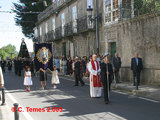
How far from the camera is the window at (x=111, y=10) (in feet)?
53.0

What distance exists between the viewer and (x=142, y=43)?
12.8m

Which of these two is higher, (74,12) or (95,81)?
(74,12)

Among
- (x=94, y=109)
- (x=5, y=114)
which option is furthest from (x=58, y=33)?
(x=5, y=114)

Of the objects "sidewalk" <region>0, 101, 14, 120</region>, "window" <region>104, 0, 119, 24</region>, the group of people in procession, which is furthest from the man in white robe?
"window" <region>104, 0, 119, 24</region>

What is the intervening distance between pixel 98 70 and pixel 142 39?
4.67m

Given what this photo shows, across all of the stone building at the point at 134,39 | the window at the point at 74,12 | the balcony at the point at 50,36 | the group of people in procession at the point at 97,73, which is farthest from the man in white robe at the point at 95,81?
the balcony at the point at 50,36

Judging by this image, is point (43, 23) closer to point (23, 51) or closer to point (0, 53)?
point (23, 51)

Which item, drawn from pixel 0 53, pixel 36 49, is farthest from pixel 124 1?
pixel 0 53

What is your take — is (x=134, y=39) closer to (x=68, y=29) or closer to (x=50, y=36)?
(x=68, y=29)

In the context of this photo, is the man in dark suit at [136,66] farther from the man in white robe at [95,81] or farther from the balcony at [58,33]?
the balcony at [58,33]

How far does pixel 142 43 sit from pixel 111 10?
480 cm

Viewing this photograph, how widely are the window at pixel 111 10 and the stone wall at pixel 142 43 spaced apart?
107cm

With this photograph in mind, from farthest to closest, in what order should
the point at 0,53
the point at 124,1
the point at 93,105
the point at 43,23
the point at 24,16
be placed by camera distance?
the point at 0,53 → the point at 24,16 → the point at 43,23 → the point at 124,1 → the point at 93,105

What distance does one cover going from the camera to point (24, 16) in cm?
4697
